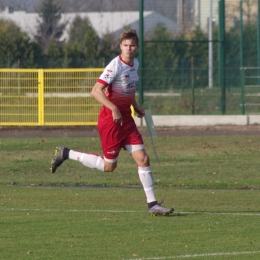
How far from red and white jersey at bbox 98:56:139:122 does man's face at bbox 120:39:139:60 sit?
0.33ft

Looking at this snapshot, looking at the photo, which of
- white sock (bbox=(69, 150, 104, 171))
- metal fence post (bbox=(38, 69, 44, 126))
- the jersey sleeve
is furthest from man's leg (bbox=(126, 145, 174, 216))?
metal fence post (bbox=(38, 69, 44, 126))

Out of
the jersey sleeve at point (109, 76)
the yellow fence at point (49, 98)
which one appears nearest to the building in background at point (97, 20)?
the yellow fence at point (49, 98)

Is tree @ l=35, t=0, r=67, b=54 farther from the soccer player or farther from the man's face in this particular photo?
→ the man's face

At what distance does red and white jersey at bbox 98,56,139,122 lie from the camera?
979 cm

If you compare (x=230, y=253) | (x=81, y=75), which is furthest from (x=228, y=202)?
(x=81, y=75)

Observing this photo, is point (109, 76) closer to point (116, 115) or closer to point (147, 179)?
point (116, 115)

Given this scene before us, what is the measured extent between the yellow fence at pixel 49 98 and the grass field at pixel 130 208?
649 centimetres

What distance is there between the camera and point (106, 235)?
8586 millimetres

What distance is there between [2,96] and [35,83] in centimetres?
105

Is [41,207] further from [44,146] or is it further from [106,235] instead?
[44,146]

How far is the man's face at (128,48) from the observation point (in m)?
9.76

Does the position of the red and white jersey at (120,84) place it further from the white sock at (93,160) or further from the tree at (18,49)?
the tree at (18,49)

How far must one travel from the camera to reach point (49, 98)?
26125 millimetres

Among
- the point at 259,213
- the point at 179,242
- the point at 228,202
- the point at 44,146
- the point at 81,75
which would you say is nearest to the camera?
the point at 179,242
